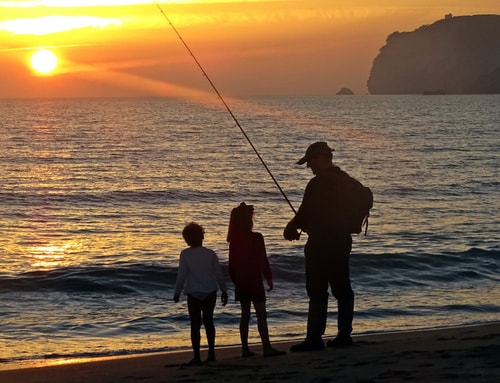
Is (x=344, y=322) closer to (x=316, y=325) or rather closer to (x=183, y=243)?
(x=316, y=325)

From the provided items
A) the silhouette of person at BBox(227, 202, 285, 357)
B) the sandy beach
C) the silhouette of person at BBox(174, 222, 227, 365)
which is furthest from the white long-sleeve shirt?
the sandy beach

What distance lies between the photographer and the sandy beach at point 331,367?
6.36m

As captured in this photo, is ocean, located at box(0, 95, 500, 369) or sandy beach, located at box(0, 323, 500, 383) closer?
sandy beach, located at box(0, 323, 500, 383)

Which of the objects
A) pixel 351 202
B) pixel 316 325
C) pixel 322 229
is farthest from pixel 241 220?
pixel 316 325

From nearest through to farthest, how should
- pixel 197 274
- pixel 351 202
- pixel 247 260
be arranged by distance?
1. pixel 197 274
2. pixel 351 202
3. pixel 247 260

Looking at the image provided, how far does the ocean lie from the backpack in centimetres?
309

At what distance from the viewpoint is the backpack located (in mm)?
7926

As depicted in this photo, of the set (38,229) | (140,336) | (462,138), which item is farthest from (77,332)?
(462,138)

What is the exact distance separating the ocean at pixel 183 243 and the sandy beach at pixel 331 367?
1.41 m

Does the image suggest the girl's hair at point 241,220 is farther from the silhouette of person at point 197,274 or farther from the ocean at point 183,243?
the ocean at point 183,243

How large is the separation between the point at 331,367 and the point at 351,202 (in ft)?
5.25

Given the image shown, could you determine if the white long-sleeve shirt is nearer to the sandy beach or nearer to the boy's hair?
the boy's hair

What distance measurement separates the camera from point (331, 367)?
6832 mm

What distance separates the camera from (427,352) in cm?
731
